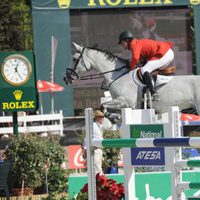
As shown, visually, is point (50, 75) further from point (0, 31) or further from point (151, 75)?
point (151, 75)

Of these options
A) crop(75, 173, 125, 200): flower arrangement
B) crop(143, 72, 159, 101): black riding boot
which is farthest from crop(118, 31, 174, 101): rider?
crop(75, 173, 125, 200): flower arrangement

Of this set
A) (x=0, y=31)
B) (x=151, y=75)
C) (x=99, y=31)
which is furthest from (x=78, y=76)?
(x=0, y=31)

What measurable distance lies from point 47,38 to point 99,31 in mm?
1815

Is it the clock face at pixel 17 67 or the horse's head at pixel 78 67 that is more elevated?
the horse's head at pixel 78 67

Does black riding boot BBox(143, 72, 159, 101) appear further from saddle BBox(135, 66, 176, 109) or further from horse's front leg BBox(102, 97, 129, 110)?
horse's front leg BBox(102, 97, 129, 110)

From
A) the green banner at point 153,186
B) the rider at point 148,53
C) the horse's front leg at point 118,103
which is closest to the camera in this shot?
the green banner at point 153,186

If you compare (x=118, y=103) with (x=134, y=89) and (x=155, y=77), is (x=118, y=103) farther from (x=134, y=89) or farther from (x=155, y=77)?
(x=155, y=77)

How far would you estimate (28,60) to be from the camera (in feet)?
42.2

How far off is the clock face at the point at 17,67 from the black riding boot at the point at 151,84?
217 cm

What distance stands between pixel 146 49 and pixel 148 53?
9.1 inches

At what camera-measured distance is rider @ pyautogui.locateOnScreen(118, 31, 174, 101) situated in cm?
1365

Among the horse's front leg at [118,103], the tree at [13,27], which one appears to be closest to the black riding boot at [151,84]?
the horse's front leg at [118,103]

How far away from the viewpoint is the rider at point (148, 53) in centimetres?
1365

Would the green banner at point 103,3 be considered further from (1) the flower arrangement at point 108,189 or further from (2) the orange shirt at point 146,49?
(1) the flower arrangement at point 108,189
